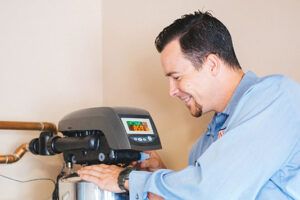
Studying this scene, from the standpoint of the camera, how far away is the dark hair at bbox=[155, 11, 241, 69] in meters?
1.07

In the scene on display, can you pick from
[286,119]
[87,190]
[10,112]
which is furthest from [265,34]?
[10,112]

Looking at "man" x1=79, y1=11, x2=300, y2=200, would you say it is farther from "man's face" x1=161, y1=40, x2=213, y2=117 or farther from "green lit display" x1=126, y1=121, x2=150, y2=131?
"green lit display" x1=126, y1=121, x2=150, y2=131

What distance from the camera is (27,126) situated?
4.70 ft

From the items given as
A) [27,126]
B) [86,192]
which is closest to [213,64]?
[86,192]

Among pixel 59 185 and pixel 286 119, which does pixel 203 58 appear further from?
pixel 59 185

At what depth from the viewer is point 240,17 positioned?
4.17ft

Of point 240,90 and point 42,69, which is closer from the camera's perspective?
point 240,90

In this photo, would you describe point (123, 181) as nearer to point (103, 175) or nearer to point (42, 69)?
point (103, 175)

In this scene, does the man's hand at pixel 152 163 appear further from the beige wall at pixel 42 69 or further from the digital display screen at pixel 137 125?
the beige wall at pixel 42 69

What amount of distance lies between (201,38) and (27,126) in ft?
2.34

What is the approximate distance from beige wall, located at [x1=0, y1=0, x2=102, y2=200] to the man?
603mm

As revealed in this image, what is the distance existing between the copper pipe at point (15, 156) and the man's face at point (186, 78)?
613mm

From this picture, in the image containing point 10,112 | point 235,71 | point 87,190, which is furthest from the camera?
point 10,112

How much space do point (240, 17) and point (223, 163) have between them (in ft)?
1.95
